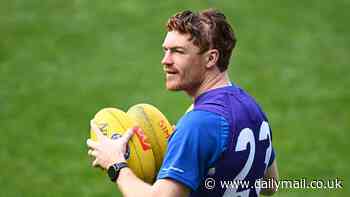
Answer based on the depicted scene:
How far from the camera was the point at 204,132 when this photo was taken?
145 inches

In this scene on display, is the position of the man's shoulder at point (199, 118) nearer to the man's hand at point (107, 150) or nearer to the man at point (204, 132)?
the man at point (204, 132)

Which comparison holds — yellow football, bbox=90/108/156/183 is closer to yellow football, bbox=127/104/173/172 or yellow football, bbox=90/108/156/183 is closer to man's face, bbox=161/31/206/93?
yellow football, bbox=127/104/173/172

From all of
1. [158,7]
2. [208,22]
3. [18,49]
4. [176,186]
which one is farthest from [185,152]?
[158,7]

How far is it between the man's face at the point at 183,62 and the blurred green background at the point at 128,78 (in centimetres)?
497

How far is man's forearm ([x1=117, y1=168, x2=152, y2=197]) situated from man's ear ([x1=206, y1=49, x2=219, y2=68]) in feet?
2.20

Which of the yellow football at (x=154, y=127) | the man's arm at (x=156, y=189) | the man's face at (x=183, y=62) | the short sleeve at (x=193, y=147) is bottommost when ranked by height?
the man's arm at (x=156, y=189)

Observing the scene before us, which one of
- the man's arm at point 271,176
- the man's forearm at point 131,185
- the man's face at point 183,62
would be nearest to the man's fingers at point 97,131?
the man's forearm at point 131,185

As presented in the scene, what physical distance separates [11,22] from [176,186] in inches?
357

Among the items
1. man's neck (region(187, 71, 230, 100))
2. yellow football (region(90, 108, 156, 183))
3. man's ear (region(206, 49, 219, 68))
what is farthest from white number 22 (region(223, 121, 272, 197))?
yellow football (region(90, 108, 156, 183))

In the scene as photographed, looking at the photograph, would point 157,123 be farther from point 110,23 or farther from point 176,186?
point 110,23

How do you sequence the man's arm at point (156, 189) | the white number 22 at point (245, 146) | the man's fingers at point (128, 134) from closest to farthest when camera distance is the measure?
the man's arm at point (156, 189)
the white number 22 at point (245, 146)
the man's fingers at point (128, 134)

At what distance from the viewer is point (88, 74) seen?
36.6 ft

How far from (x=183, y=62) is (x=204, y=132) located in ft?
1.37

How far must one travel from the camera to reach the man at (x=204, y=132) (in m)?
3.69
